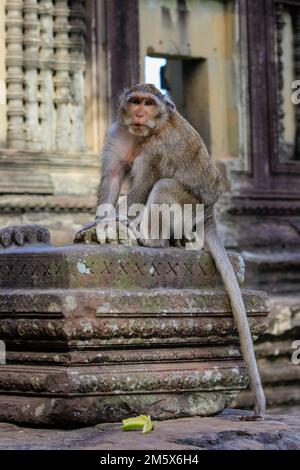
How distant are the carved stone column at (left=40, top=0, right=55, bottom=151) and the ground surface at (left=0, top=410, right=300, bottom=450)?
5210 millimetres

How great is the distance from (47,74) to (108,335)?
545cm

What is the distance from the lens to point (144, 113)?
7.07 meters

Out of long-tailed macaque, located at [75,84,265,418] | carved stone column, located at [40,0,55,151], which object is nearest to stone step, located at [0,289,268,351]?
long-tailed macaque, located at [75,84,265,418]

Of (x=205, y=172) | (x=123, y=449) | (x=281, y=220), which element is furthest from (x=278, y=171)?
(x=123, y=449)

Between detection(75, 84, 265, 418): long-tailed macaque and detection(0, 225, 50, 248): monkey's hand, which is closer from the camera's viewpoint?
detection(0, 225, 50, 248): monkey's hand

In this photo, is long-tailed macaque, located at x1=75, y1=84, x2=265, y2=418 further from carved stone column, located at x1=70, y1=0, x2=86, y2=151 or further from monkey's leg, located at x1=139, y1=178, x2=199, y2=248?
carved stone column, located at x1=70, y1=0, x2=86, y2=151

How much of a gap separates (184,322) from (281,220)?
20.8 ft

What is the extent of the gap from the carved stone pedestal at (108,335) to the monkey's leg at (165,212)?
11.2 inches

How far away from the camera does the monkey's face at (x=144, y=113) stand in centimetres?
709

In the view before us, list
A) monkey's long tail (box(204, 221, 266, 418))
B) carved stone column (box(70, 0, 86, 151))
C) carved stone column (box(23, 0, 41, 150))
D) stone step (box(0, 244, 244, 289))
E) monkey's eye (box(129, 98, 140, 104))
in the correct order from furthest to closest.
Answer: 1. carved stone column (box(70, 0, 86, 151))
2. carved stone column (box(23, 0, 41, 150))
3. monkey's eye (box(129, 98, 140, 104))
4. monkey's long tail (box(204, 221, 266, 418))
5. stone step (box(0, 244, 244, 289))

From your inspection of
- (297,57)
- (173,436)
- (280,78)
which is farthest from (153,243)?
(297,57)

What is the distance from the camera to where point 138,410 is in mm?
6289

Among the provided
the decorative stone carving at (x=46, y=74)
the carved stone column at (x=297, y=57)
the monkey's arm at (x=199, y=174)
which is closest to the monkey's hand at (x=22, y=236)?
the monkey's arm at (x=199, y=174)

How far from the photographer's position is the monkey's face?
7.09 m
